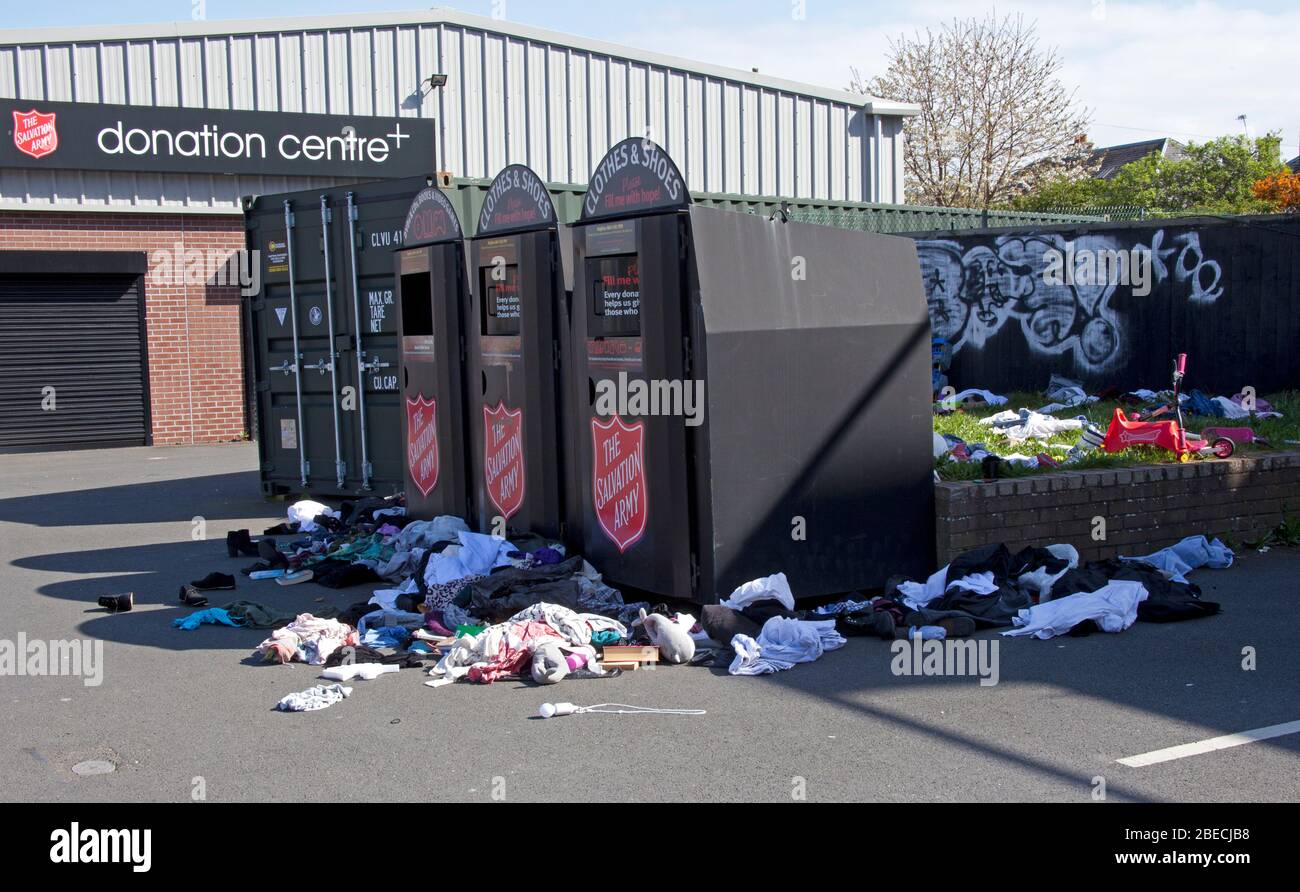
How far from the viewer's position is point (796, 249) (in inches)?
293

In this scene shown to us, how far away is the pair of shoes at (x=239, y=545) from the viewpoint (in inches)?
392

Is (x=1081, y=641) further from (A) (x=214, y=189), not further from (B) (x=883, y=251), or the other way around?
(A) (x=214, y=189)

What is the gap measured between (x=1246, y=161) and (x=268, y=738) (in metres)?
45.6

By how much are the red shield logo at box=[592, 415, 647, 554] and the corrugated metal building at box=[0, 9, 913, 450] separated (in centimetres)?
1099

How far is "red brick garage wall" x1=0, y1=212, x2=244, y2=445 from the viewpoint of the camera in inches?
755

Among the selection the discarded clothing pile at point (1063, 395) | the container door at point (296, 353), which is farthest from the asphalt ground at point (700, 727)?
the container door at point (296, 353)

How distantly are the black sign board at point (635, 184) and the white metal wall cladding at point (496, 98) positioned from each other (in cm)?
1341

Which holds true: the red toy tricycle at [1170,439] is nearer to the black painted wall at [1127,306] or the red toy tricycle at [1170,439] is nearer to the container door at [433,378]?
the container door at [433,378]

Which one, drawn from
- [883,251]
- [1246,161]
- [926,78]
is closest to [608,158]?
[883,251]

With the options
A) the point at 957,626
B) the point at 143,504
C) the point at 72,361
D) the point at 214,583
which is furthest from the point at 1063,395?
the point at 72,361

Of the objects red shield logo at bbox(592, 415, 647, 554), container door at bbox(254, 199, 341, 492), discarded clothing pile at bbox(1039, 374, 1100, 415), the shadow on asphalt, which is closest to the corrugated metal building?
the shadow on asphalt

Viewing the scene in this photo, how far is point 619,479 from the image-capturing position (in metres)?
7.64

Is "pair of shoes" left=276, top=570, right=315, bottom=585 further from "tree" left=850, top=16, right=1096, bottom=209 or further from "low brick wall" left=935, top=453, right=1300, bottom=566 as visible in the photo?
A: "tree" left=850, top=16, right=1096, bottom=209

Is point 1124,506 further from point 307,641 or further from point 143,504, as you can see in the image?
point 143,504
